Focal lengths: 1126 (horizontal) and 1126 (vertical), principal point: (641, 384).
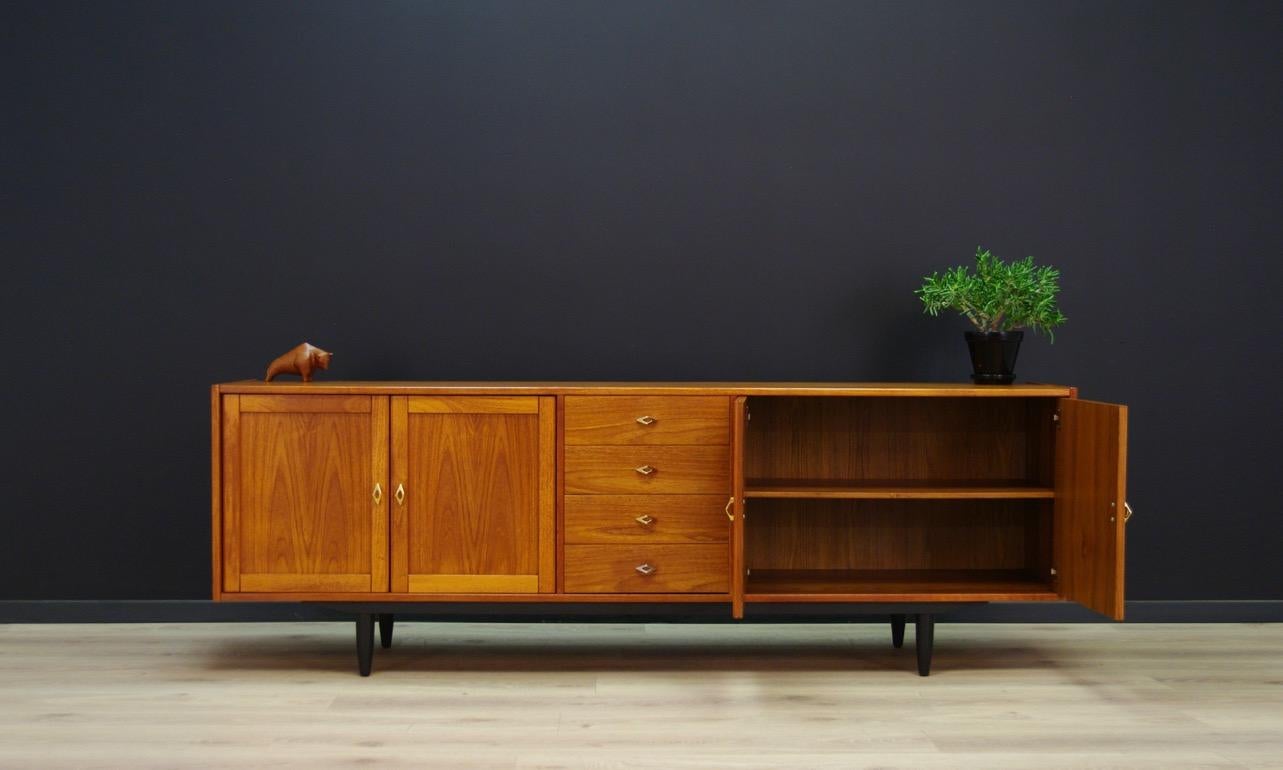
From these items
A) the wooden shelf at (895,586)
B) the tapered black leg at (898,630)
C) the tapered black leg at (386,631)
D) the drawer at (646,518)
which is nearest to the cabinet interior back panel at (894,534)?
the wooden shelf at (895,586)

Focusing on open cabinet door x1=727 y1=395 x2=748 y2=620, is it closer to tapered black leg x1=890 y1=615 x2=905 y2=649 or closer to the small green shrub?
tapered black leg x1=890 y1=615 x2=905 y2=649

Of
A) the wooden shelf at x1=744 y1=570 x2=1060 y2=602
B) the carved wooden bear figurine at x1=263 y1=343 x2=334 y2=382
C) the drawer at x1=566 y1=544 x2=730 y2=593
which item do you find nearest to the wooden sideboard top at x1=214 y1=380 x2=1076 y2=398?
the carved wooden bear figurine at x1=263 y1=343 x2=334 y2=382

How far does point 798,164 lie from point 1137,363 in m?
1.22

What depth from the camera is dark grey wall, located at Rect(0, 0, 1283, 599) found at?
3391mm

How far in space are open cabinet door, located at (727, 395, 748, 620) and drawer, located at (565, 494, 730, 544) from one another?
0.04 m

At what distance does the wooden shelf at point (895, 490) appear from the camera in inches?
114

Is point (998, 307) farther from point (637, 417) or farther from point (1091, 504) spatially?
point (637, 417)

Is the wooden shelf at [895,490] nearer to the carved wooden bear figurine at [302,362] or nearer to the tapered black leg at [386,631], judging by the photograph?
the tapered black leg at [386,631]

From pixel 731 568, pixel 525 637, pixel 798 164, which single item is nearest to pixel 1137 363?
pixel 798 164

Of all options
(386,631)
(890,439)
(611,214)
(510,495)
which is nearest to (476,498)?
(510,495)

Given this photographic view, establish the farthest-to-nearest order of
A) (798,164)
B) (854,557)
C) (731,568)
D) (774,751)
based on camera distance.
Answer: (798,164)
(854,557)
(731,568)
(774,751)

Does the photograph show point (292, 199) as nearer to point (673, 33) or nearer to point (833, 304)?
point (673, 33)

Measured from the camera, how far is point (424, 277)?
3424mm

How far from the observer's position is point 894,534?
3.24 metres
